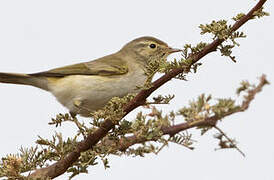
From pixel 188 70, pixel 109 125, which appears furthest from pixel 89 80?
pixel 188 70

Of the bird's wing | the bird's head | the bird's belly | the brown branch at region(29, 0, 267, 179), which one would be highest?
the bird's head

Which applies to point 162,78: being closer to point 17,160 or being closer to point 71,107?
point 17,160

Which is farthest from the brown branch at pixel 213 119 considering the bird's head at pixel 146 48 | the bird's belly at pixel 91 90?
the bird's head at pixel 146 48

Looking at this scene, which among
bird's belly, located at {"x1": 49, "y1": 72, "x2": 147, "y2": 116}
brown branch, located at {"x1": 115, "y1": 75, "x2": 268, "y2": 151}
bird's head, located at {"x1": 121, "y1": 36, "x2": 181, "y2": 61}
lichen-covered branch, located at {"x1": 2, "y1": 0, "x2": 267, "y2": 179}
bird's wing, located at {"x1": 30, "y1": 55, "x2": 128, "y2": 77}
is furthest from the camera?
bird's head, located at {"x1": 121, "y1": 36, "x2": 181, "y2": 61}

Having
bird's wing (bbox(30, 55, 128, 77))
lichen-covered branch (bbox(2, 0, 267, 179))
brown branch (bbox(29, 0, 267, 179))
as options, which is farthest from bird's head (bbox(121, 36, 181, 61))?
lichen-covered branch (bbox(2, 0, 267, 179))

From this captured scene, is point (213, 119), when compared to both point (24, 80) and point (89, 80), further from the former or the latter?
point (24, 80)

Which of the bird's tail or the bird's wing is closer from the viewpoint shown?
the bird's tail

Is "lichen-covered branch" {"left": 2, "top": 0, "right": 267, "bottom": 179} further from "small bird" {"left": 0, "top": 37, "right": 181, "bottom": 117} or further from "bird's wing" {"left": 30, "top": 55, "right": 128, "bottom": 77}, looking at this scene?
"bird's wing" {"left": 30, "top": 55, "right": 128, "bottom": 77}

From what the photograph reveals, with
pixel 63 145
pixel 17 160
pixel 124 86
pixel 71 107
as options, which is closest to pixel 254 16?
pixel 63 145
